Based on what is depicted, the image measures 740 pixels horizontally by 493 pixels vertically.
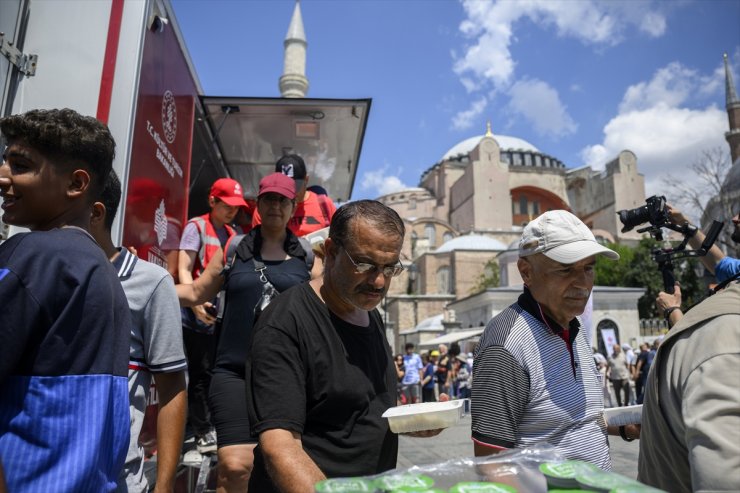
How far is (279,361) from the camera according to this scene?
183cm

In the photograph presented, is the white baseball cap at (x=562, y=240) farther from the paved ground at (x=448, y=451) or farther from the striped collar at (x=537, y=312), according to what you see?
the paved ground at (x=448, y=451)

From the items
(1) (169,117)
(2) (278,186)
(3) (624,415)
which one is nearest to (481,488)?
(3) (624,415)

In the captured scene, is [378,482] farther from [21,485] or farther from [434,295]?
[434,295]

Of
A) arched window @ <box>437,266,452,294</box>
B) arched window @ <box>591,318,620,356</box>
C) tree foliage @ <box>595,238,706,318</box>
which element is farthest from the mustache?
arched window @ <box>437,266,452,294</box>

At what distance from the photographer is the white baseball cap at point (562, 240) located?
220 cm

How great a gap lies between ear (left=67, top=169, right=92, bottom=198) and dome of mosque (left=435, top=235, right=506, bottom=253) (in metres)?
55.4

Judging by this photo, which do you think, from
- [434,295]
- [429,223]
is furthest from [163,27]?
[429,223]

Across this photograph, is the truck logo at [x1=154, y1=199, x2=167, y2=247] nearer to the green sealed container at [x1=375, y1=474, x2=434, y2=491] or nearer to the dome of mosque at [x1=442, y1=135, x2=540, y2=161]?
the green sealed container at [x1=375, y1=474, x2=434, y2=491]

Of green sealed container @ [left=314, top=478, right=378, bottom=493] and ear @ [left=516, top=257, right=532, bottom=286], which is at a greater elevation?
ear @ [left=516, top=257, right=532, bottom=286]

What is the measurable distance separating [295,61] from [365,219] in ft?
96.8

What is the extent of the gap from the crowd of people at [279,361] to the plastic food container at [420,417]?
0.16 m

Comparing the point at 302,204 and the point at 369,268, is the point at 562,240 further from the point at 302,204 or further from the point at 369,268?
the point at 302,204

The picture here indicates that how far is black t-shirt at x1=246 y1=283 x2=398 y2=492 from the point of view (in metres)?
1.79

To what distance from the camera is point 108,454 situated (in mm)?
1462
